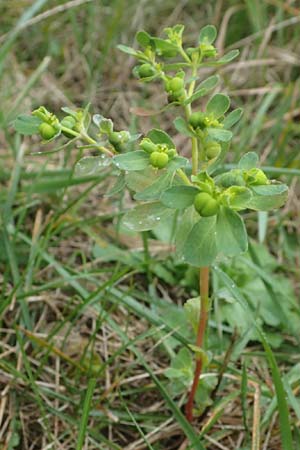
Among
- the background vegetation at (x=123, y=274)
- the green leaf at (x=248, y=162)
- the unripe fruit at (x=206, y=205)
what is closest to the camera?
the unripe fruit at (x=206, y=205)

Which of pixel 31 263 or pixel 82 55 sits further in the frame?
pixel 82 55

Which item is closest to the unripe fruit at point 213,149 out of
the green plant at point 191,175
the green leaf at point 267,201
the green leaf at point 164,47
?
the green plant at point 191,175

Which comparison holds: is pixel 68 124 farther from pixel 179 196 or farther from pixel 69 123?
pixel 179 196

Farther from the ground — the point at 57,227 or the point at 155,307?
the point at 57,227

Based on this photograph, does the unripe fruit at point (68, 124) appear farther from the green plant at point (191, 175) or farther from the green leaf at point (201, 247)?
the green leaf at point (201, 247)

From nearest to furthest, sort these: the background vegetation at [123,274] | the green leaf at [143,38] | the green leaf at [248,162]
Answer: the green leaf at [248,162], the green leaf at [143,38], the background vegetation at [123,274]

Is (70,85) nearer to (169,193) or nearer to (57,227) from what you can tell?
(57,227)

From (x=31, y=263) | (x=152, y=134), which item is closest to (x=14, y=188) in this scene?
(x=31, y=263)
